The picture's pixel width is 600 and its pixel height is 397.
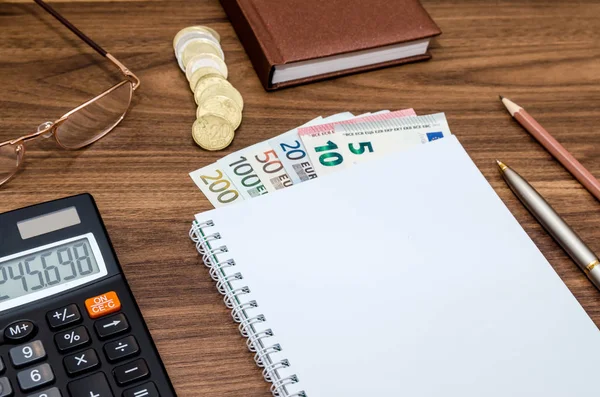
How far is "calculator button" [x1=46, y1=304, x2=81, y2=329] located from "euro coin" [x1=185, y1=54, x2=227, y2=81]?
0.30m

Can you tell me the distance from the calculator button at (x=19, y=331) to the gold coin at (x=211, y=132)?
9.7 inches

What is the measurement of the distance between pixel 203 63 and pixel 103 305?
1.00 ft

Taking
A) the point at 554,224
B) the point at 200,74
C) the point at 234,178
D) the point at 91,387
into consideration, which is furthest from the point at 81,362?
the point at 554,224

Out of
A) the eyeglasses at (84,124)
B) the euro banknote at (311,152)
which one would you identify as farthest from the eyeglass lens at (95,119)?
the euro banknote at (311,152)

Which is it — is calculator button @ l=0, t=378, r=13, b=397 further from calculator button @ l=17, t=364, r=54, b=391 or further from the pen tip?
the pen tip

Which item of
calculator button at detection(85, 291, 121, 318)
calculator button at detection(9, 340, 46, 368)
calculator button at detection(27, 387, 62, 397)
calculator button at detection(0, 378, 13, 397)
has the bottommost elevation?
calculator button at detection(27, 387, 62, 397)

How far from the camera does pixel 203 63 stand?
73cm

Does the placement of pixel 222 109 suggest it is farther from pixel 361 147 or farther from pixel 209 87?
pixel 361 147

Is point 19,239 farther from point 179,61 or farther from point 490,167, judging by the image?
point 490,167

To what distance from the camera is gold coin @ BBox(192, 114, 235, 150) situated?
681 mm

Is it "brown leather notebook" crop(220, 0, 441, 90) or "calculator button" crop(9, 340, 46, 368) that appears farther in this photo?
"brown leather notebook" crop(220, 0, 441, 90)

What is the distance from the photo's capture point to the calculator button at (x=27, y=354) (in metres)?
0.50

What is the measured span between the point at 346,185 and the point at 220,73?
0.19 meters

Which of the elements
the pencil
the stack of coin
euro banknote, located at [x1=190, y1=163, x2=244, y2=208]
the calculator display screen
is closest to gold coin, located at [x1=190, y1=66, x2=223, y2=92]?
the stack of coin
